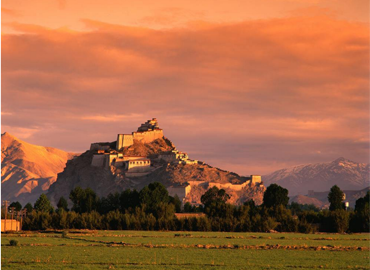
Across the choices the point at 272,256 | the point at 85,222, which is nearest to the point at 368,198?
the point at 85,222

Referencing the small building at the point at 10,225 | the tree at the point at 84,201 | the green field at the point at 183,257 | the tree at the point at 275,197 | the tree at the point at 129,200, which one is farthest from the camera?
the tree at the point at 275,197

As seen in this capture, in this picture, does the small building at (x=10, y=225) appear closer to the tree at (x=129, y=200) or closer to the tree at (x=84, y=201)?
the tree at (x=84, y=201)

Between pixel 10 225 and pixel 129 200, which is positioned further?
pixel 129 200

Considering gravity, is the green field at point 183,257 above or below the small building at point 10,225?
below

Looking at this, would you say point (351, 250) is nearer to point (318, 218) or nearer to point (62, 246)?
point (62, 246)

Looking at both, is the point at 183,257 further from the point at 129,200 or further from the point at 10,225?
the point at 129,200

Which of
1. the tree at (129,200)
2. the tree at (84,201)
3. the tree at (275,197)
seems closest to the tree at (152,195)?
the tree at (129,200)

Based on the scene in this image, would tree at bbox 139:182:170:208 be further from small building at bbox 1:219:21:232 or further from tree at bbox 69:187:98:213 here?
small building at bbox 1:219:21:232

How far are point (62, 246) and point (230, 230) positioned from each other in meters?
34.3

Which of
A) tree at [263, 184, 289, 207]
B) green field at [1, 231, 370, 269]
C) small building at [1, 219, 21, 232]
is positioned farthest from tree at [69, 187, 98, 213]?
green field at [1, 231, 370, 269]

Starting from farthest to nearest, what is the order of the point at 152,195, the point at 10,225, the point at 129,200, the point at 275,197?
the point at 152,195 < the point at 275,197 < the point at 129,200 < the point at 10,225

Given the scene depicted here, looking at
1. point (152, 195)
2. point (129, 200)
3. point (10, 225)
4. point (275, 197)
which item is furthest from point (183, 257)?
point (275, 197)

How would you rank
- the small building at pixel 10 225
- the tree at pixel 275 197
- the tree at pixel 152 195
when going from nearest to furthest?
the small building at pixel 10 225 → the tree at pixel 152 195 → the tree at pixel 275 197

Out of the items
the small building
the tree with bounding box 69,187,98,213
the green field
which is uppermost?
the tree with bounding box 69,187,98,213
